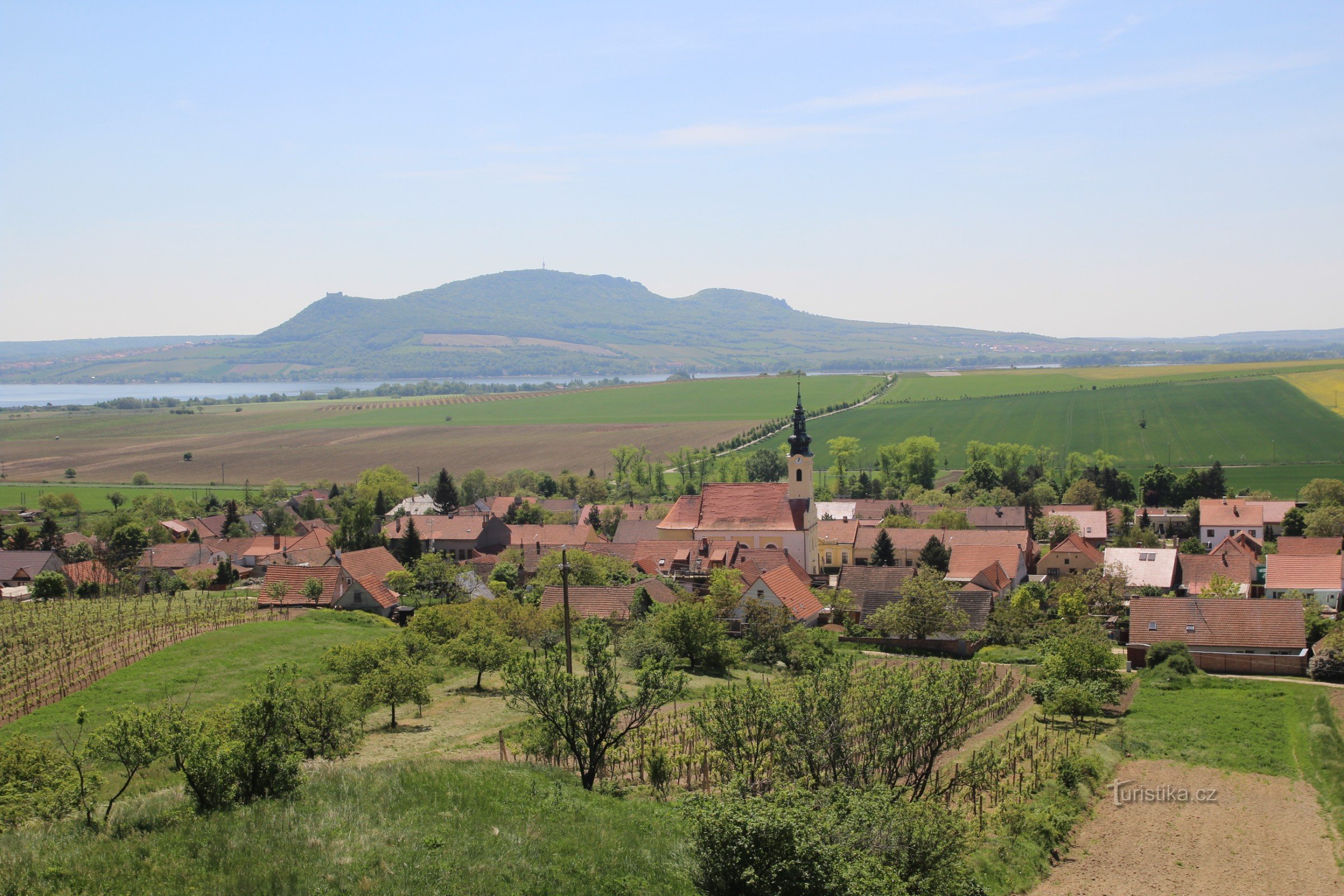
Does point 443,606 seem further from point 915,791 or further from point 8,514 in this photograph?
point 8,514

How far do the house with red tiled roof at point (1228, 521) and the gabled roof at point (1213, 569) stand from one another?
13.9 meters

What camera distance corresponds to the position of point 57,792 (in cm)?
1891

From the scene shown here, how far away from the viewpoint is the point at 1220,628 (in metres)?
41.1

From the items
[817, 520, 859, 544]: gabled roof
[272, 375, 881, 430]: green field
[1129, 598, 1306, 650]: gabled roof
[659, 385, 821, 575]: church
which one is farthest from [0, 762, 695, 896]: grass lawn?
[272, 375, 881, 430]: green field

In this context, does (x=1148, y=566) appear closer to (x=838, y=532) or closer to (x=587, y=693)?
(x=838, y=532)

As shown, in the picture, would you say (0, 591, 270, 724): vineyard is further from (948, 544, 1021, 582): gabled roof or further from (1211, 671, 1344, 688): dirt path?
(1211, 671, 1344, 688): dirt path

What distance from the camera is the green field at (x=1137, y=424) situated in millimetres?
108062

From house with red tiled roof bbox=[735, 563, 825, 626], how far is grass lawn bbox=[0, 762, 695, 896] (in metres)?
28.2

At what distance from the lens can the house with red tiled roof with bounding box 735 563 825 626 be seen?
1892 inches

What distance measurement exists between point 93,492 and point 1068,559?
96656 mm

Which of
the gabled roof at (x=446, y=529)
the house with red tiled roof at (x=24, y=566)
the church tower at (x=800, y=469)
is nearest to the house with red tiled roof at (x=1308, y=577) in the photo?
the church tower at (x=800, y=469)

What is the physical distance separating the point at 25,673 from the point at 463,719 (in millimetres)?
13557

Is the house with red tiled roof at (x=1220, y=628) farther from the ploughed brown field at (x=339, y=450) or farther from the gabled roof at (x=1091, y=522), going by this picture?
the ploughed brown field at (x=339, y=450)

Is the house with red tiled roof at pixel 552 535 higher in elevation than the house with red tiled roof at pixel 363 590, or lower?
lower
